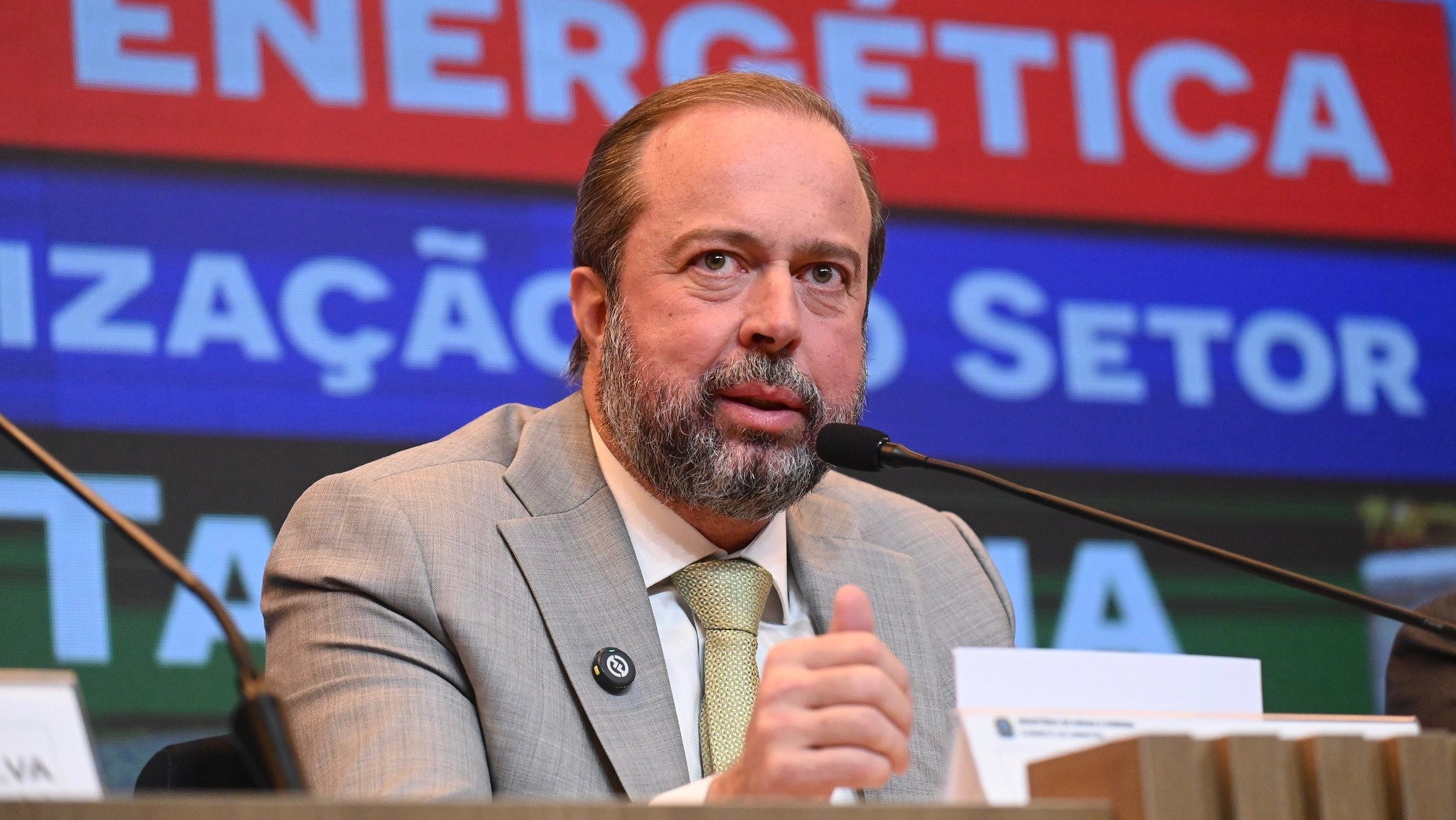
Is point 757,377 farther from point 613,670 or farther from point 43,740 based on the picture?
point 43,740

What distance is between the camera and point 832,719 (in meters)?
1.43

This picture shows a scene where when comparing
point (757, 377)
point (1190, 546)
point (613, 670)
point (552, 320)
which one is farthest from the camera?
point (552, 320)

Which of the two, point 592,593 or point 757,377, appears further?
point 757,377

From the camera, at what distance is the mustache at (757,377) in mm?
2230

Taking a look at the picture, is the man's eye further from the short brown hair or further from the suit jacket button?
the suit jacket button

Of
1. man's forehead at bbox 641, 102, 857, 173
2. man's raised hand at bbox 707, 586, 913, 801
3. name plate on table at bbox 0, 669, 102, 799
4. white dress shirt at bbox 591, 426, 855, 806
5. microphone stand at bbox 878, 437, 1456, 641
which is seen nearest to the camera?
name plate on table at bbox 0, 669, 102, 799

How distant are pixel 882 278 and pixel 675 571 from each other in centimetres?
156

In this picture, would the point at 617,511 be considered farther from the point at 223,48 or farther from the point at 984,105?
the point at 984,105

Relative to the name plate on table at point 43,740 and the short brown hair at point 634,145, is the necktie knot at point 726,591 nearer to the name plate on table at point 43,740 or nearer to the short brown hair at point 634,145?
the short brown hair at point 634,145

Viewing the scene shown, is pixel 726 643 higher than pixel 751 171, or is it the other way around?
pixel 751 171

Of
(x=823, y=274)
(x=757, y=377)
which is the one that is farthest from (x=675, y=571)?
(x=823, y=274)

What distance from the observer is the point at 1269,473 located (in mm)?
3789

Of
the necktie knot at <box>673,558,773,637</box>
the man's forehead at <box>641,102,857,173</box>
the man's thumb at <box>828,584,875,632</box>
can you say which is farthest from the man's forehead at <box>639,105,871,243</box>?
the man's thumb at <box>828,584,875,632</box>

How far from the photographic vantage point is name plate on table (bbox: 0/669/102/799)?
109 cm
